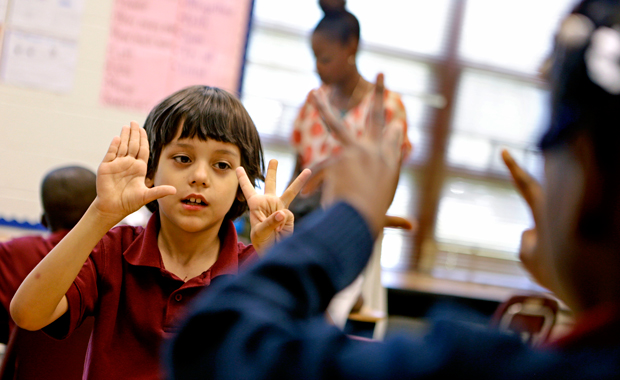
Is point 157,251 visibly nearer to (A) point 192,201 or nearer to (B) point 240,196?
(A) point 192,201

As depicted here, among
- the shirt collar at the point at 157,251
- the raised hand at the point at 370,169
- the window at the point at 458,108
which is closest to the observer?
the raised hand at the point at 370,169

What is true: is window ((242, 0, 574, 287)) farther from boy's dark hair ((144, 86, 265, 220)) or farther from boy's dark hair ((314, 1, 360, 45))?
boy's dark hair ((144, 86, 265, 220))

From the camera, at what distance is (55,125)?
301 centimetres

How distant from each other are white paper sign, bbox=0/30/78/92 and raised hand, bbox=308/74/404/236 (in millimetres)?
2852

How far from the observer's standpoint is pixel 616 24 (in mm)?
418

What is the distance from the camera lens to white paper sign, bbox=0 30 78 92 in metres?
2.96

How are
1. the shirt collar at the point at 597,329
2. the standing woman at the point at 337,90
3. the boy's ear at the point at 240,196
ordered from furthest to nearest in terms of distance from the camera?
the standing woman at the point at 337,90, the boy's ear at the point at 240,196, the shirt collar at the point at 597,329

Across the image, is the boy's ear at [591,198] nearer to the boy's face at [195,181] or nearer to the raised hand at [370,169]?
the raised hand at [370,169]

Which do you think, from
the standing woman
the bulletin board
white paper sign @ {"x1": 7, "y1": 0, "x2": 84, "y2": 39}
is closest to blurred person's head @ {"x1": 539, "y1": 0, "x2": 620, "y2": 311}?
the standing woman

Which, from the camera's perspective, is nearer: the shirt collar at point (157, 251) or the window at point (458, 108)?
the shirt collar at point (157, 251)

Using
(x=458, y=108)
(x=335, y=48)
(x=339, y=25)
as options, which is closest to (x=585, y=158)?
(x=335, y=48)

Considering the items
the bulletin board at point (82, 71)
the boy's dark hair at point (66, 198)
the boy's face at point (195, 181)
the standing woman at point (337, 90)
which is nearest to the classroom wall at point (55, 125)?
the bulletin board at point (82, 71)

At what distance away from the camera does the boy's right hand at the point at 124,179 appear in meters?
1.00

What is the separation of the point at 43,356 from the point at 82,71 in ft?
7.08
